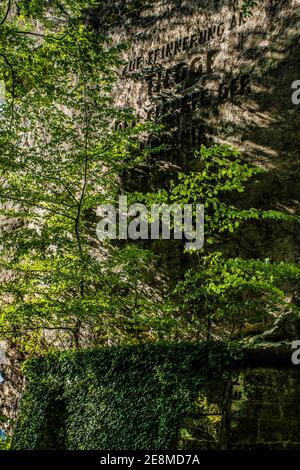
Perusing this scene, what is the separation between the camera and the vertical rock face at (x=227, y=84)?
7383 mm

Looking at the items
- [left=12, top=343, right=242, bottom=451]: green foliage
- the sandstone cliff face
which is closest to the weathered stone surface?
[left=12, top=343, right=242, bottom=451]: green foliage

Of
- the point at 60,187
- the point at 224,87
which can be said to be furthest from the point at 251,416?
the point at 224,87

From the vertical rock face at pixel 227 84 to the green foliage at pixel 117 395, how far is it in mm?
2962

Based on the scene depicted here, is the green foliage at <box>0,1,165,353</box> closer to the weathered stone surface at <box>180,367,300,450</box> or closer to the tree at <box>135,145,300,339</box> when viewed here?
the tree at <box>135,145,300,339</box>

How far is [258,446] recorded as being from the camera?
4109 millimetres

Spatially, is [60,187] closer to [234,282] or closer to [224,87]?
[224,87]

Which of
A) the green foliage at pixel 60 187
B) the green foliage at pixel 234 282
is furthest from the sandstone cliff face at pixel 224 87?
the green foliage at pixel 234 282

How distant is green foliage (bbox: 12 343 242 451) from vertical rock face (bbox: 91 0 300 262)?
2962 millimetres

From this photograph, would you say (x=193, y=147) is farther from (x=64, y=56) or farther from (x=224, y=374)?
(x=224, y=374)

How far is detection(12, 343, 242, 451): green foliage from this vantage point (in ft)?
14.8

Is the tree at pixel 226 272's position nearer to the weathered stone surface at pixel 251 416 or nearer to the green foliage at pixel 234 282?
the green foliage at pixel 234 282

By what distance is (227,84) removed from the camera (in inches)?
329

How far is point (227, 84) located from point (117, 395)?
578 cm

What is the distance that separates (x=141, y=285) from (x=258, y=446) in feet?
13.8
